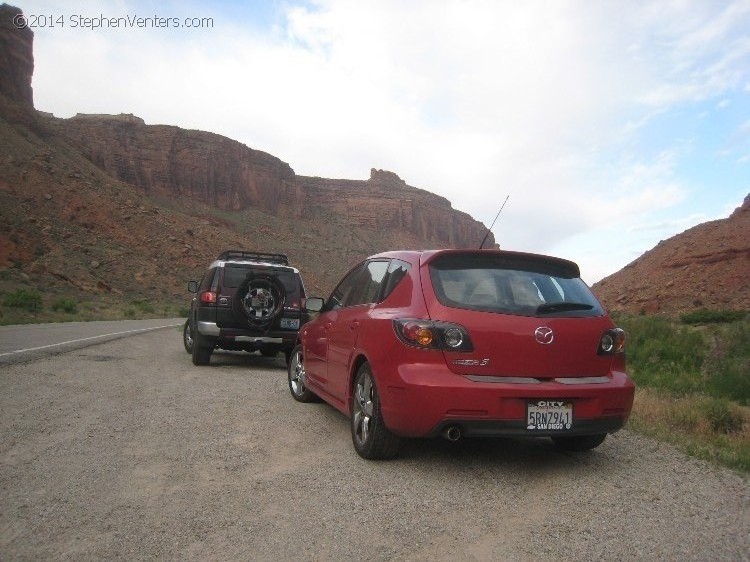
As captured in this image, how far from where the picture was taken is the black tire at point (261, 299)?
10430mm

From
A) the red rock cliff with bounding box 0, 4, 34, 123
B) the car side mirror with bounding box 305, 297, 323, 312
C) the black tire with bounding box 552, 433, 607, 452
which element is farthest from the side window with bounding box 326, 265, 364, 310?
the red rock cliff with bounding box 0, 4, 34, 123

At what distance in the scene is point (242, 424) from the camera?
6.19 meters

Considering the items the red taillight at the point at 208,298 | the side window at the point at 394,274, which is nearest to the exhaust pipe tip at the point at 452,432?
the side window at the point at 394,274

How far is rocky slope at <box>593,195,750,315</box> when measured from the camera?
37188 mm

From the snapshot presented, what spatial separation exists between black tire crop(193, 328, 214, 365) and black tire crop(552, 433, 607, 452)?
21.9 ft

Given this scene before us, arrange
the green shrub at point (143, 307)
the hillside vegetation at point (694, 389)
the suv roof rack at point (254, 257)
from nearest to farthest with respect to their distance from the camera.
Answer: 1. the hillside vegetation at point (694, 389)
2. the suv roof rack at point (254, 257)
3. the green shrub at point (143, 307)

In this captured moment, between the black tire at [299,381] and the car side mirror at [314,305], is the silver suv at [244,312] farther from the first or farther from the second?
the car side mirror at [314,305]

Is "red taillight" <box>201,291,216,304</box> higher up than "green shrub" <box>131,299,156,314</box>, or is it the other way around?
"red taillight" <box>201,291,216,304</box>

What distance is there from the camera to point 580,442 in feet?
→ 17.2

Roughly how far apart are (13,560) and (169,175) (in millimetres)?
92356

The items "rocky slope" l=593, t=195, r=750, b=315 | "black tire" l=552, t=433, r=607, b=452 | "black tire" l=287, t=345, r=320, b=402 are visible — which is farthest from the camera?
"rocky slope" l=593, t=195, r=750, b=315

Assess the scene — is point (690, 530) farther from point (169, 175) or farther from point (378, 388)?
point (169, 175)

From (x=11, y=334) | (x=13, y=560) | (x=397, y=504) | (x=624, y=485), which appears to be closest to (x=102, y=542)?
(x=13, y=560)

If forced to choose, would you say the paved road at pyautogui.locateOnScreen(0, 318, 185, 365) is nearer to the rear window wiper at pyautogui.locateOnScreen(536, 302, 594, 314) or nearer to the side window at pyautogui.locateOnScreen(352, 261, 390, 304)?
the side window at pyautogui.locateOnScreen(352, 261, 390, 304)
